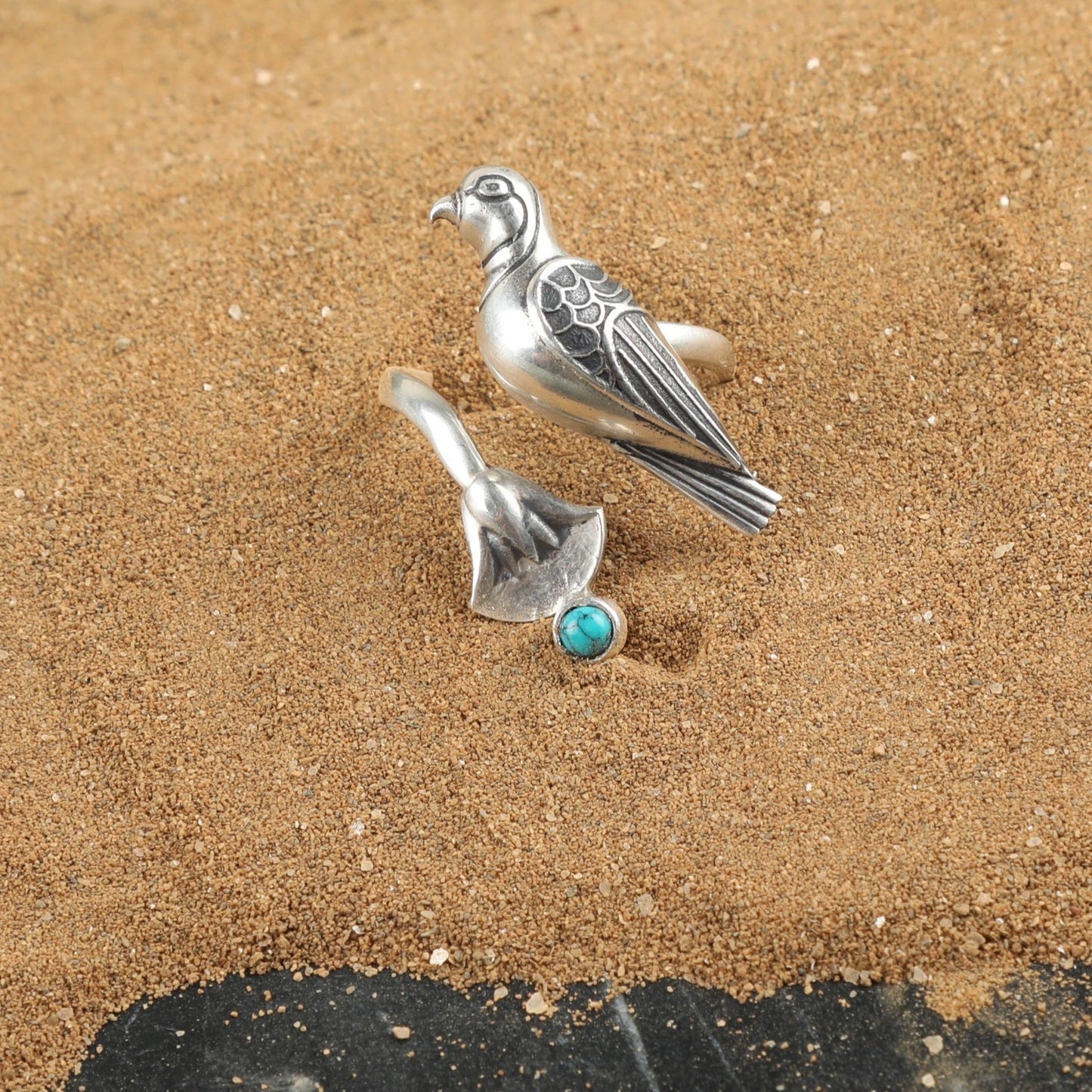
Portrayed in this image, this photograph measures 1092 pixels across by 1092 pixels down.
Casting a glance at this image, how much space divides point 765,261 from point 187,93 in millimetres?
1303

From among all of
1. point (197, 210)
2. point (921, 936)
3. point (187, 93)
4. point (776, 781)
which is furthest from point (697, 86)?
point (921, 936)

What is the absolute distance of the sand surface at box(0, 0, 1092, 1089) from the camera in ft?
4.51

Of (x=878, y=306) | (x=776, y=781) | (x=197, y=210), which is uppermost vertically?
(x=878, y=306)

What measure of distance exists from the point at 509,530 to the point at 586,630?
153mm

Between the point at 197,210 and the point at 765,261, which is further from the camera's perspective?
the point at 197,210

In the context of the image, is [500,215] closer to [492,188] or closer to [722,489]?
[492,188]

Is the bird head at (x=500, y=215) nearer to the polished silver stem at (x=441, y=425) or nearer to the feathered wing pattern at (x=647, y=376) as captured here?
the feathered wing pattern at (x=647, y=376)

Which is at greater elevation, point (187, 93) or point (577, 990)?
point (187, 93)

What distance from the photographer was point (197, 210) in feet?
6.70

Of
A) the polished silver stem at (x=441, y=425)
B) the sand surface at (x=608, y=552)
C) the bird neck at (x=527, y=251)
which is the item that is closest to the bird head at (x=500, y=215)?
the bird neck at (x=527, y=251)

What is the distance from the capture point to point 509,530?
148 centimetres

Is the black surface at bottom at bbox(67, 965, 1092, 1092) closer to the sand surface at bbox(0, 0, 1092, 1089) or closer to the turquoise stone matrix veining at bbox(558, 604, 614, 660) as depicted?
the sand surface at bbox(0, 0, 1092, 1089)

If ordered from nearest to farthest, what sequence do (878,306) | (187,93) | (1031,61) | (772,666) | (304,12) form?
1. (772,666)
2. (878,306)
3. (1031,61)
4. (187,93)
5. (304,12)

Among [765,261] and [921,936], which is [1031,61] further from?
[921,936]
